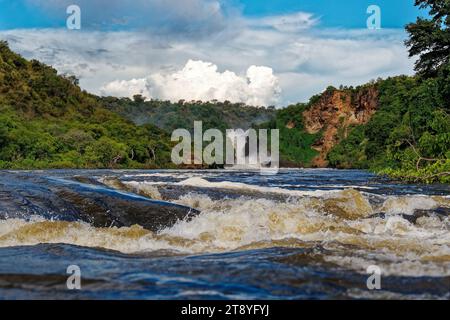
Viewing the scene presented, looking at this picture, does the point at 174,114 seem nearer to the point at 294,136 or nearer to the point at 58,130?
the point at 294,136

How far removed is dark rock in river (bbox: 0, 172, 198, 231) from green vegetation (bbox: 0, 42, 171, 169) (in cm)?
4316

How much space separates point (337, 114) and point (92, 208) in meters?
135

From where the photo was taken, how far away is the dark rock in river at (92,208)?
36.3ft

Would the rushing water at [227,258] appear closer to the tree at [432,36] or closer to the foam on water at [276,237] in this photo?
the foam on water at [276,237]

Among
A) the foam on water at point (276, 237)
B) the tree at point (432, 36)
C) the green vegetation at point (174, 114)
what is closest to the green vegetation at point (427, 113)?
the tree at point (432, 36)

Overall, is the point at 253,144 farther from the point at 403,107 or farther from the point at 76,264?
the point at 76,264

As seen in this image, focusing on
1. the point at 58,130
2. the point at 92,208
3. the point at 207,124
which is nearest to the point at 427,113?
the point at 92,208

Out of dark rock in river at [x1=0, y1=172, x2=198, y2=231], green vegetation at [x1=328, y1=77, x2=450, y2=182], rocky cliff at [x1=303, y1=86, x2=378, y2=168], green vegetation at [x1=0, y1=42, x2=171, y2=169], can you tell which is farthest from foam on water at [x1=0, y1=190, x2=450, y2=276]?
rocky cliff at [x1=303, y1=86, x2=378, y2=168]

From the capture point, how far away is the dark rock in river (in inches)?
435

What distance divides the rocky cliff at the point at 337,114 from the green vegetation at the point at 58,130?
53.8m

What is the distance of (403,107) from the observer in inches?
1761

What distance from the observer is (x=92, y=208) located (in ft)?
39.5
